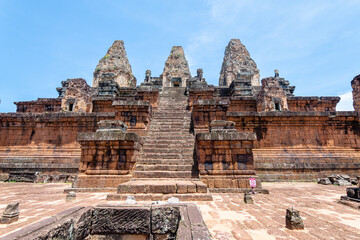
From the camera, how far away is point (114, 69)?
1438 inches

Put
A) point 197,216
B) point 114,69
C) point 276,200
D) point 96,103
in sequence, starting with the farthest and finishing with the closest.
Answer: point 114,69 < point 96,103 < point 276,200 < point 197,216

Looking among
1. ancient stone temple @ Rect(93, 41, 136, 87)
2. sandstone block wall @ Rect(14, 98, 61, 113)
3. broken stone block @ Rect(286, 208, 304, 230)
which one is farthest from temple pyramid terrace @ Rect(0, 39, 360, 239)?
ancient stone temple @ Rect(93, 41, 136, 87)

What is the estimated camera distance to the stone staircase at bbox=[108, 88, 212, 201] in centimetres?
444

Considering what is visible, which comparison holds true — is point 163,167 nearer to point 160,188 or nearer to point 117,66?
point 160,188

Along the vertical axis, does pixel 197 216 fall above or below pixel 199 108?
below

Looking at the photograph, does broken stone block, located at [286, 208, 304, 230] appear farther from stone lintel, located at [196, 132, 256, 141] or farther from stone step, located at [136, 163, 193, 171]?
stone step, located at [136, 163, 193, 171]

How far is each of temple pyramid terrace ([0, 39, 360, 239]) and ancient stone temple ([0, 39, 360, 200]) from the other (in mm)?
42

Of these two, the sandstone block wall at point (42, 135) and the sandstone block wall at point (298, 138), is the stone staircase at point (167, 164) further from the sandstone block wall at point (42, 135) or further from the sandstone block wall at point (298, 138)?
the sandstone block wall at point (42, 135)

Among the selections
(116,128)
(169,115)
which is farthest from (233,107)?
(116,128)

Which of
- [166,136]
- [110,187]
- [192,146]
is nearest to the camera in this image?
[110,187]

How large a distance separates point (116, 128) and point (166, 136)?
2106 millimetres

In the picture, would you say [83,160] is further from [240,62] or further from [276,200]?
[240,62]

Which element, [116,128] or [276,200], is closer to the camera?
[276,200]

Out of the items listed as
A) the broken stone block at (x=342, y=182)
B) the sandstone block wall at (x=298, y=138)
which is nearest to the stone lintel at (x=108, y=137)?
the sandstone block wall at (x=298, y=138)
